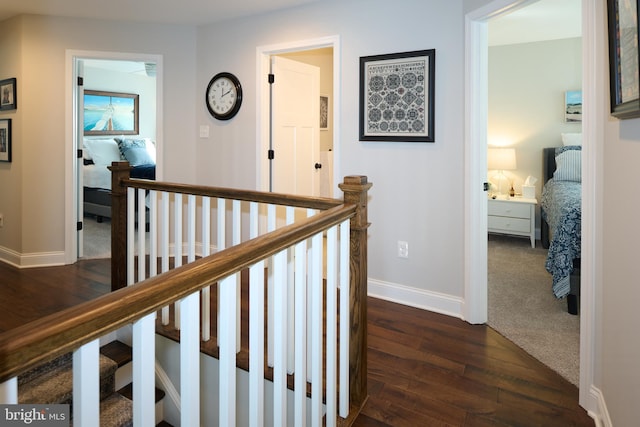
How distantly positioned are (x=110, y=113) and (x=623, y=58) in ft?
25.4

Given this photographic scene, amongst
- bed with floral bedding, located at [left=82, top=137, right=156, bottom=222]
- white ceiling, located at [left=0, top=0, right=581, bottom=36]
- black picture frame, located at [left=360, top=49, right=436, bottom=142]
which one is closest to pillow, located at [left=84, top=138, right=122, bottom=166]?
bed with floral bedding, located at [left=82, top=137, right=156, bottom=222]

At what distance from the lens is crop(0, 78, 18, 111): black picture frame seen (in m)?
4.19

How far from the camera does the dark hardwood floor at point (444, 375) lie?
193 cm

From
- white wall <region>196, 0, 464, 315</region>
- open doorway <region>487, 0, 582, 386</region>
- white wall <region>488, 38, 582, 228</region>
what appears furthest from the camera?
white wall <region>488, 38, 582, 228</region>

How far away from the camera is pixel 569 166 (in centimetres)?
488

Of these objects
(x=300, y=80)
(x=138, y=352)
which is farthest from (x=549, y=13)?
(x=138, y=352)

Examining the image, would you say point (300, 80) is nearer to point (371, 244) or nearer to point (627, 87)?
point (371, 244)

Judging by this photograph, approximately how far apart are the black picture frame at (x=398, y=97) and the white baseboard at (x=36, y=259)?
10.7 ft

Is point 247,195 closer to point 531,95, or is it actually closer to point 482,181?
point 482,181

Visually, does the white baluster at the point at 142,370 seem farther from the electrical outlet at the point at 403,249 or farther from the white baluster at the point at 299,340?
the electrical outlet at the point at 403,249

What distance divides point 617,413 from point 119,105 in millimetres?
8105

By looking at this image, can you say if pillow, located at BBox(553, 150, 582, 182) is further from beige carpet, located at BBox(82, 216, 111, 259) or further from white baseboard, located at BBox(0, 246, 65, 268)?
white baseboard, located at BBox(0, 246, 65, 268)

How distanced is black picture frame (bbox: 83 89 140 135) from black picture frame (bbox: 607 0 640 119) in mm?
7297

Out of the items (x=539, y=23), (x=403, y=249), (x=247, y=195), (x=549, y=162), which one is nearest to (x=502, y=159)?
(x=549, y=162)
